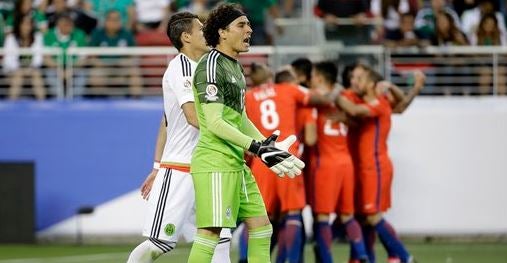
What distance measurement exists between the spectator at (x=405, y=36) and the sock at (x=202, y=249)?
30.6 ft

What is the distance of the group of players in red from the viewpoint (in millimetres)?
13211

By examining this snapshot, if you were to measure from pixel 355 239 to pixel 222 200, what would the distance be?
441 cm

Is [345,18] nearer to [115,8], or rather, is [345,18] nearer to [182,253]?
[115,8]

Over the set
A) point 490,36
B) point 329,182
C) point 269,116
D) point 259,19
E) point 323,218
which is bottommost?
point 323,218

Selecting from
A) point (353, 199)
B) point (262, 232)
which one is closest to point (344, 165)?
point (353, 199)

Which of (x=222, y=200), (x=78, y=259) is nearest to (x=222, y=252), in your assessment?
(x=222, y=200)

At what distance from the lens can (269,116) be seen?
13172mm

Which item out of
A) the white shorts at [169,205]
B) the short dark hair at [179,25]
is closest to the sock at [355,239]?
the white shorts at [169,205]

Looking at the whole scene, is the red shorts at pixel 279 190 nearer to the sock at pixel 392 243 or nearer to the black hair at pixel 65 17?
the sock at pixel 392 243

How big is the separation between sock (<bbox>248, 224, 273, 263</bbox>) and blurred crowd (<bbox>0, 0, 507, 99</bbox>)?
900 cm

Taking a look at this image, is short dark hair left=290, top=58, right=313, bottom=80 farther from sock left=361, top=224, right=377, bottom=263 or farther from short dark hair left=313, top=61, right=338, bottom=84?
sock left=361, top=224, right=377, bottom=263

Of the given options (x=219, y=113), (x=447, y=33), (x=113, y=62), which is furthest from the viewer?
(x=447, y=33)

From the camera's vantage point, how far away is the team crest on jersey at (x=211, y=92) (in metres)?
9.29

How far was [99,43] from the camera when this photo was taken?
737 inches
